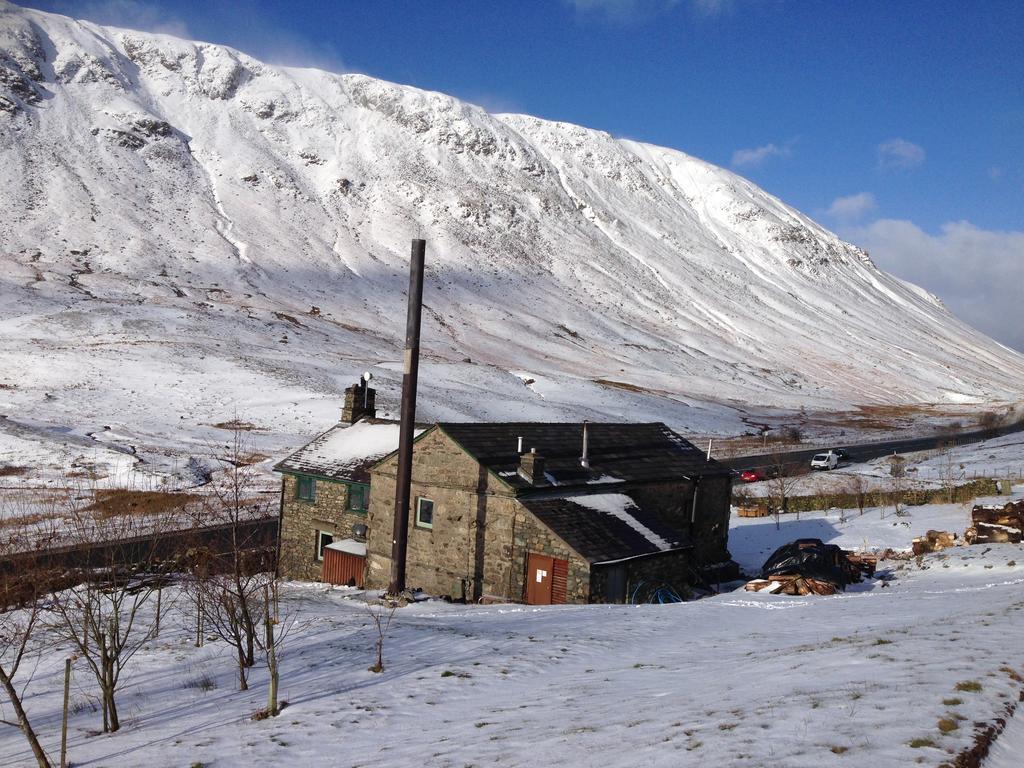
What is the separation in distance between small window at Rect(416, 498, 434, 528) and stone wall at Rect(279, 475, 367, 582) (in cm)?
328

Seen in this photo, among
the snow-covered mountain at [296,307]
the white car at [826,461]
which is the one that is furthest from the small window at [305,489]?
the white car at [826,461]

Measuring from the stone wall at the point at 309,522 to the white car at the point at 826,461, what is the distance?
4191cm

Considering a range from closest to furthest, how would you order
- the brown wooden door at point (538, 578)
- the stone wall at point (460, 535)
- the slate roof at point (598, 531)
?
the slate roof at point (598, 531) < the brown wooden door at point (538, 578) < the stone wall at point (460, 535)

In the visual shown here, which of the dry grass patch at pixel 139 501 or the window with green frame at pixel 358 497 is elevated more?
the window with green frame at pixel 358 497

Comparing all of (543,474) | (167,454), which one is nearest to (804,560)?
(543,474)

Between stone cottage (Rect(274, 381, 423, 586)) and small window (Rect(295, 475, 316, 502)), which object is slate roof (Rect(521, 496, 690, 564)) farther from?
small window (Rect(295, 475, 316, 502))

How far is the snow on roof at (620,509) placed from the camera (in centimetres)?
2473

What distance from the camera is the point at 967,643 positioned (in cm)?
1173

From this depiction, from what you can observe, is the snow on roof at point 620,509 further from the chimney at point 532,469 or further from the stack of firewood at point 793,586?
the stack of firewood at point 793,586

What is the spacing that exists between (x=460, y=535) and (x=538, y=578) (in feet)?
10.0

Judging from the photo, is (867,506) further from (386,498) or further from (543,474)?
(386,498)

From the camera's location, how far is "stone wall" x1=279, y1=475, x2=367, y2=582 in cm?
2956

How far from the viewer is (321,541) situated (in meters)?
30.2

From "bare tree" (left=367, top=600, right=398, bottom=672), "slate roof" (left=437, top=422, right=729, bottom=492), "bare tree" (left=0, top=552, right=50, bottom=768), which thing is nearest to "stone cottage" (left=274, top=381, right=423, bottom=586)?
"bare tree" (left=367, top=600, right=398, bottom=672)
